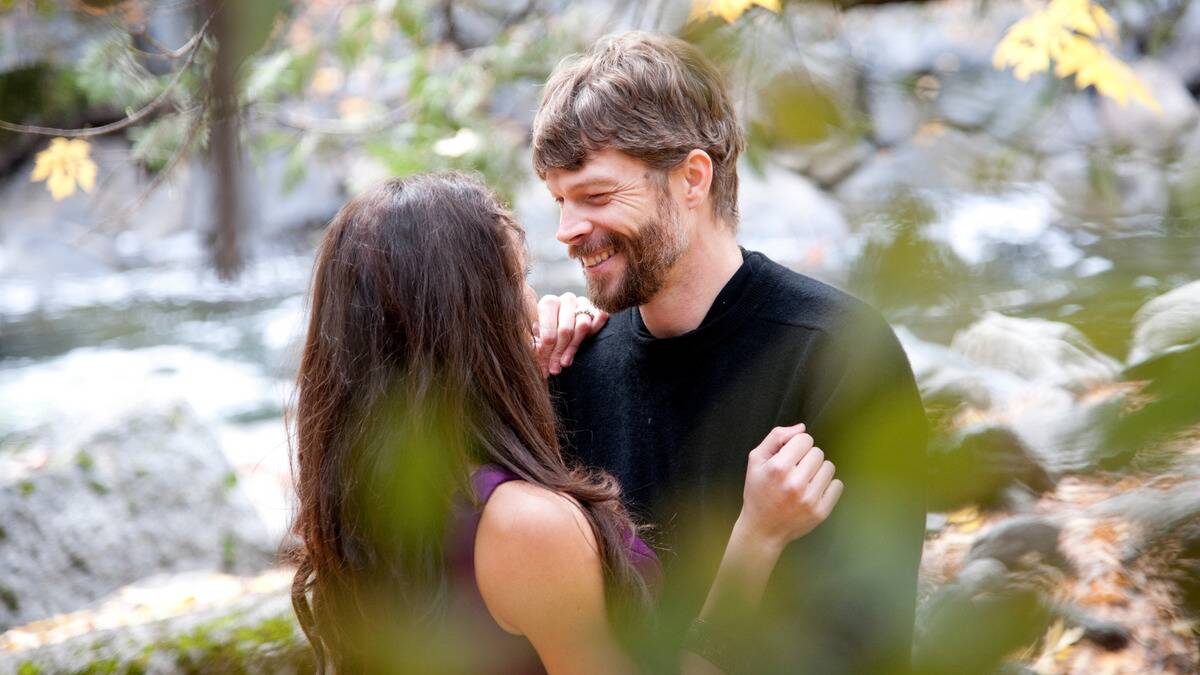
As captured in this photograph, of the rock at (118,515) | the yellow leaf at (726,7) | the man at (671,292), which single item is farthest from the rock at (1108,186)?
the rock at (118,515)

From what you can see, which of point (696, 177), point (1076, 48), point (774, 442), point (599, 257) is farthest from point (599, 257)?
point (1076, 48)

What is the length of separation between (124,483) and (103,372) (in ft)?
15.3

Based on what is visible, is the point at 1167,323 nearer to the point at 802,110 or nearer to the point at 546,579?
the point at 802,110

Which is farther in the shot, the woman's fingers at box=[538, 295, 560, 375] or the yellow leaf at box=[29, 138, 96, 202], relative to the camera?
the yellow leaf at box=[29, 138, 96, 202]

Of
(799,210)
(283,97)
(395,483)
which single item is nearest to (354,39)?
(799,210)

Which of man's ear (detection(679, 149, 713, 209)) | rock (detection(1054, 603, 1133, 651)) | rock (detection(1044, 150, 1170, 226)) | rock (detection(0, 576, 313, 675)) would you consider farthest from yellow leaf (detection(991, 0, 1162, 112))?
rock (detection(0, 576, 313, 675))

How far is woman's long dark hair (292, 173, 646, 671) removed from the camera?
1.52 m

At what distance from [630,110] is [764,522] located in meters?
0.92

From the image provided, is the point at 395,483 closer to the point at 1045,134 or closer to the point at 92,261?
the point at 1045,134

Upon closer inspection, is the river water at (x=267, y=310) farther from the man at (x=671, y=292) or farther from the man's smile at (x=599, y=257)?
the man's smile at (x=599, y=257)

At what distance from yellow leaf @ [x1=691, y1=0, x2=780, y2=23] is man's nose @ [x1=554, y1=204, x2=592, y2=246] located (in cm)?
97

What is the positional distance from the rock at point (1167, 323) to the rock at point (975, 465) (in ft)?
0.39

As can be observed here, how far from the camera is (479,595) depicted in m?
1.53

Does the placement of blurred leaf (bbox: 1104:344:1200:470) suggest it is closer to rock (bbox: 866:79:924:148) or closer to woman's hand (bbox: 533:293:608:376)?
rock (bbox: 866:79:924:148)
